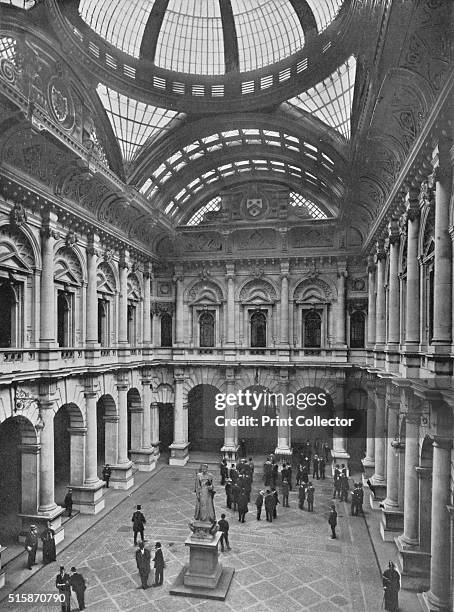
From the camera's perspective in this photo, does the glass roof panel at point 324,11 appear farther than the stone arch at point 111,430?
No

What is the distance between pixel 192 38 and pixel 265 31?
9.77ft

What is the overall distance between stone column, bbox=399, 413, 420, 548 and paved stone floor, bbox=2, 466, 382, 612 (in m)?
1.66

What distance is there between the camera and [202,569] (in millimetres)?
13102

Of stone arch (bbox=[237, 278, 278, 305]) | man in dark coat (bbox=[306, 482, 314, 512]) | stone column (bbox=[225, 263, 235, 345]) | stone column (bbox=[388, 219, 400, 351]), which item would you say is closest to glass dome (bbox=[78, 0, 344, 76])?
stone column (bbox=[388, 219, 400, 351])

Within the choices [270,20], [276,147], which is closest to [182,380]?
[276,147]

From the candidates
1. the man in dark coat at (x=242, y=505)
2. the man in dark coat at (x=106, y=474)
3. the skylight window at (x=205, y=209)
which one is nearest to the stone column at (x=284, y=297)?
the skylight window at (x=205, y=209)

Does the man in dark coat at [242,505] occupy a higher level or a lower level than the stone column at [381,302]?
lower

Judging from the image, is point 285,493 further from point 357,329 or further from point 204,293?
point 204,293

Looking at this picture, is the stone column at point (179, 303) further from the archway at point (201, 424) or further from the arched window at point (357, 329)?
the arched window at point (357, 329)

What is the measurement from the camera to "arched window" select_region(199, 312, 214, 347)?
27.6 meters

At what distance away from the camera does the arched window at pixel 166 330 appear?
28125 millimetres

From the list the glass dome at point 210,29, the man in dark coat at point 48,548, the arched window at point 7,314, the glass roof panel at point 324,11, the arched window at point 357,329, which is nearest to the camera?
the man in dark coat at point 48,548

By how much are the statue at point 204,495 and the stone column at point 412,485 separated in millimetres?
5967

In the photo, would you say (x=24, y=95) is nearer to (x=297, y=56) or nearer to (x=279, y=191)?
(x=297, y=56)
